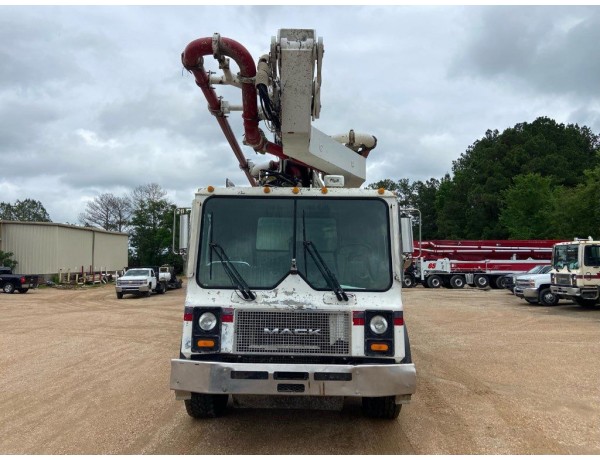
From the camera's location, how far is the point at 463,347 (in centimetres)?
1172

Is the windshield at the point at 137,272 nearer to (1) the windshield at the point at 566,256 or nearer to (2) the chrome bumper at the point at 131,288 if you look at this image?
(2) the chrome bumper at the point at 131,288

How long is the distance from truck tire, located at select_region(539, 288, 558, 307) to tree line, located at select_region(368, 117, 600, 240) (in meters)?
22.6

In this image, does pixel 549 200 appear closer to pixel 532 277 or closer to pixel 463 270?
pixel 463 270

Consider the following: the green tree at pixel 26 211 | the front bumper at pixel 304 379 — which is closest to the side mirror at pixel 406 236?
the front bumper at pixel 304 379

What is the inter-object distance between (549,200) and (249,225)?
166ft

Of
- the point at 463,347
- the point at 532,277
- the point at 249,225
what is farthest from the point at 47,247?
the point at 249,225

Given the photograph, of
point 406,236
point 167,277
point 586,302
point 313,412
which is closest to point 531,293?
point 586,302

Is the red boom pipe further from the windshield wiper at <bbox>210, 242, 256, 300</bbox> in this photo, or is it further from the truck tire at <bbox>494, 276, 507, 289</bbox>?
the truck tire at <bbox>494, 276, 507, 289</bbox>

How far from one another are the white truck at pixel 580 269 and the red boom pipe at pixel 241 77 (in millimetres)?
14934

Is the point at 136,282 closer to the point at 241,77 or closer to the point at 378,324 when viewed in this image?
the point at 241,77

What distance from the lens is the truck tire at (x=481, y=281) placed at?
118ft

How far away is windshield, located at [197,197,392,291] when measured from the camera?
5609 millimetres

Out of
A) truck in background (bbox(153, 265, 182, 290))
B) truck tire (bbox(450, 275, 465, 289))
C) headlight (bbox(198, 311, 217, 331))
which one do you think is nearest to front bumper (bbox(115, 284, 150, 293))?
truck in background (bbox(153, 265, 182, 290))

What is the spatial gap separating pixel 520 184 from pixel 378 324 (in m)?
54.5
